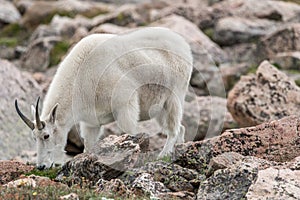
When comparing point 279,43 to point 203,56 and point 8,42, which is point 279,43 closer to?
point 203,56

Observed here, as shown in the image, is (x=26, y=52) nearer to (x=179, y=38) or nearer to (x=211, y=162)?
(x=179, y=38)

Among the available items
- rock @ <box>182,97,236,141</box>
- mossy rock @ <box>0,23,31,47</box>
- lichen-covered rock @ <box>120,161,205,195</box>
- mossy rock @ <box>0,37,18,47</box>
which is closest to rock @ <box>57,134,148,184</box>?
lichen-covered rock @ <box>120,161,205,195</box>

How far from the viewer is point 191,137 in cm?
1917

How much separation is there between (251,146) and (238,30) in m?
19.0

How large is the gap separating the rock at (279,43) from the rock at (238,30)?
7.49 ft

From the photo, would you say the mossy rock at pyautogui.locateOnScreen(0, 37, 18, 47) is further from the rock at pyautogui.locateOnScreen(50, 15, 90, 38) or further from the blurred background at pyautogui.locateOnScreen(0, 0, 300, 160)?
the rock at pyautogui.locateOnScreen(50, 15, 90, 38)

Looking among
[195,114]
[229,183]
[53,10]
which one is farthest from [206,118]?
[53,10]

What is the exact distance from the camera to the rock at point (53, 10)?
38.0 meters

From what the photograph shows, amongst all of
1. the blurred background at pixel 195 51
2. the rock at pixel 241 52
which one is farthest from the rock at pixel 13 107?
the rock at pixel 241 52

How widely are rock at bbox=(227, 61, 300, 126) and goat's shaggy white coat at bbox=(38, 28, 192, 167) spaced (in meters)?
4.40

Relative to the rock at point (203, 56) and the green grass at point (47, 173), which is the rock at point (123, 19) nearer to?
the rock at point (203, 56)

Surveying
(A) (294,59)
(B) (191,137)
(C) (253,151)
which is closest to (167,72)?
(C) (253,151)

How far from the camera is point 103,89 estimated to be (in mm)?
13469

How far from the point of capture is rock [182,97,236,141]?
20.5 m
